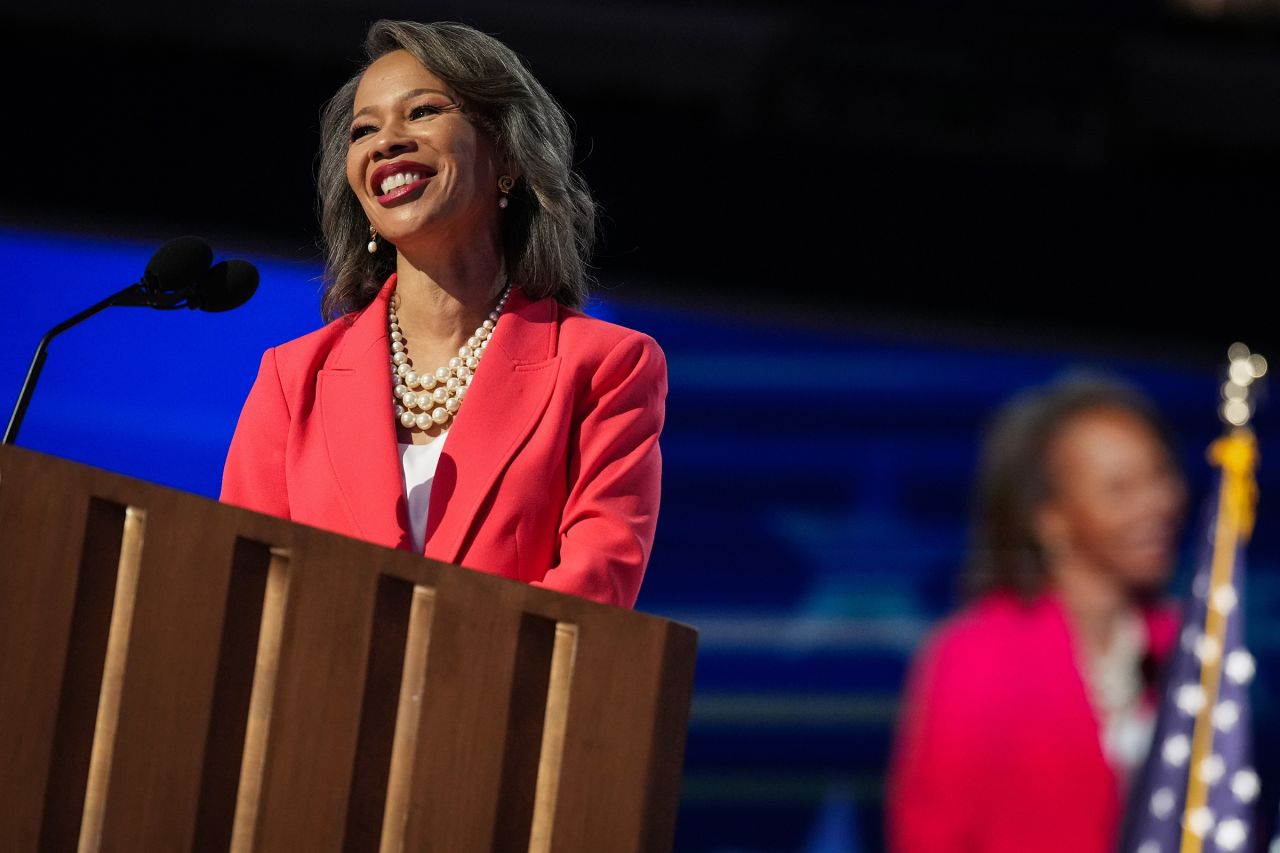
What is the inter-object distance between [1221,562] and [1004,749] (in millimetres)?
672

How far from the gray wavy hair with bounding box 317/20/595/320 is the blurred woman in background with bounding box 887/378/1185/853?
194 centimetres

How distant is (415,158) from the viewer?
183 centimetres

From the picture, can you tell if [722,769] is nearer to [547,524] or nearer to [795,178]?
[795,178]

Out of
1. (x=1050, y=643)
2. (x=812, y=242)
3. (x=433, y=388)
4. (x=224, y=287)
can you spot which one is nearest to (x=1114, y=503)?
(x=1050, y=643)

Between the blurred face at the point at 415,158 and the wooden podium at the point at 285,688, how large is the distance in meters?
0.56

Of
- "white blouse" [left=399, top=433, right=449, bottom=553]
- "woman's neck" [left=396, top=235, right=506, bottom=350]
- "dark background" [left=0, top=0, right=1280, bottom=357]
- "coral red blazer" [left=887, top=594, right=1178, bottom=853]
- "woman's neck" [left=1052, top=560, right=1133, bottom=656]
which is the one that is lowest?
"coral red blazer" [left=887, top=594, right=1178, bottom=853]

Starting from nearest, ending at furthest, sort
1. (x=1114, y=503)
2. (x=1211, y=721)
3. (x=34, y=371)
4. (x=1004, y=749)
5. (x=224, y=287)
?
(x=34, y=371), (x=224, y=287), (x=1004, y=749), (x=1211, y=721), (x=1114, y=503)

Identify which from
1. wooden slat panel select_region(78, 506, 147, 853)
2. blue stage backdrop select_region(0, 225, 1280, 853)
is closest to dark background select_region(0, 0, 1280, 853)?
blue stage backdrop select_region(0, 225, 1280, 853)

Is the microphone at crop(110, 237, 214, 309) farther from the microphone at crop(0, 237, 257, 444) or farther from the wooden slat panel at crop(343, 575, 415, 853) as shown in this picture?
the wooden slat panel at crop(343, 575, 415, 853)

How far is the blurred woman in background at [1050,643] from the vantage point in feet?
11.6

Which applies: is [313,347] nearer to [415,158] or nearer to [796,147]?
[415,158]

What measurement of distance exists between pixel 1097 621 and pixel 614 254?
135cm

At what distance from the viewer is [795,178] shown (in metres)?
4.17

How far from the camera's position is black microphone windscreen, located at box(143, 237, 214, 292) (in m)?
1.68
